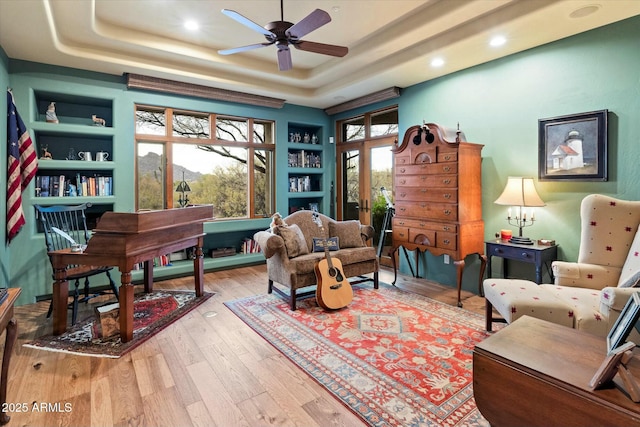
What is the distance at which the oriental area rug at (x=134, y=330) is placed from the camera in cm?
265

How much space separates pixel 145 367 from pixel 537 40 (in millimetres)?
4611

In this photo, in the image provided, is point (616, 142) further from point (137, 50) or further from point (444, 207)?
point (137, 50)

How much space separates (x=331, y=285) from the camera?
352 cm

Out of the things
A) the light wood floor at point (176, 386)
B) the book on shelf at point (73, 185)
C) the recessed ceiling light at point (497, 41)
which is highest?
the recessed ceiling light at point (497, 41)

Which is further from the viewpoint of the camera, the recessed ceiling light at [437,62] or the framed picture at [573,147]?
the recessed ceiling light at [437,62]

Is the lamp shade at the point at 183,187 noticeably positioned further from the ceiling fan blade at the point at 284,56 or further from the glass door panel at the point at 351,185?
the glass door panel at the point at 351,185

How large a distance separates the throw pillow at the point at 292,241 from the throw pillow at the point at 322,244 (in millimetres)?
171

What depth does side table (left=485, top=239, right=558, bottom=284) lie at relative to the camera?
3.16 meters

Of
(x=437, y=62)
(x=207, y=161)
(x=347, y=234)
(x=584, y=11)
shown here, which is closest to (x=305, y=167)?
(x=207, y=161)

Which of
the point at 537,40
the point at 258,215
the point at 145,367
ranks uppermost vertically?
the point at 537,40

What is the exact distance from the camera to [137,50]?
391 centimetres

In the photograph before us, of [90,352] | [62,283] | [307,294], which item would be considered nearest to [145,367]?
[90,352]

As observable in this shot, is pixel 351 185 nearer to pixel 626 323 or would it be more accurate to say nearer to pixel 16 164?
pixel 16 164

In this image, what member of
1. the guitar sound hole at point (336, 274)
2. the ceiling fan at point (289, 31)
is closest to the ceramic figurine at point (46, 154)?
the ceiling fan at point (289, 31)
